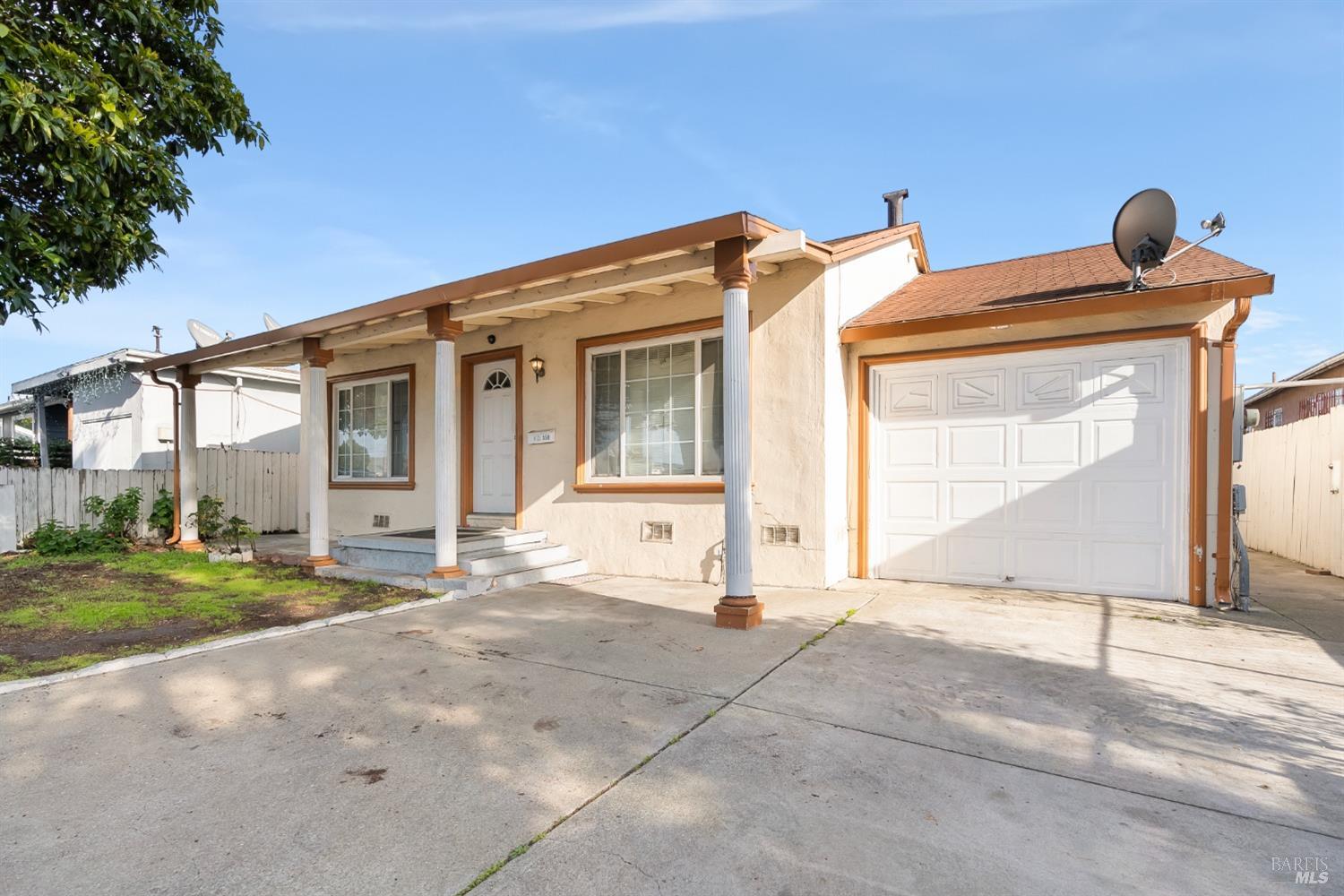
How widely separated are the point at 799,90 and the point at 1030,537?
787cm

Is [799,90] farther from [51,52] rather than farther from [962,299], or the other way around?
[51,52]

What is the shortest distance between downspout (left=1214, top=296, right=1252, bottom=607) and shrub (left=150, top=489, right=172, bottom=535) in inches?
519

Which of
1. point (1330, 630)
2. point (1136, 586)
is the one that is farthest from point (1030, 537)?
point (1330, 630)

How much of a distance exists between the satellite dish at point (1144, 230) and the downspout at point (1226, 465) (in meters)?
0.83

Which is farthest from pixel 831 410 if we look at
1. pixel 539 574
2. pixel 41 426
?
pixel 41 426

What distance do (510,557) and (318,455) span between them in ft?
9.10

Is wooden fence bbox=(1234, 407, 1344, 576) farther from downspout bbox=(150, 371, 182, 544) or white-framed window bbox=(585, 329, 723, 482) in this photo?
downspout bbox=(150, 371, 182, 544)

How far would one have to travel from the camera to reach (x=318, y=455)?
305 inches

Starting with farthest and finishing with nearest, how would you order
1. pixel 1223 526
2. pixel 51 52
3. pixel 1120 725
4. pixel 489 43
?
pixel 489 43, pixel 1223 526, pixel 51 52, pixel 1120 725

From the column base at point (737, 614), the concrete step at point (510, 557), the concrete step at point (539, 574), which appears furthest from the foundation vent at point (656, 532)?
the column base at point (737, 614)

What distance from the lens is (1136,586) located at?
18.9 ft

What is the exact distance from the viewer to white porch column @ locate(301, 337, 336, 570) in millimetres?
7590

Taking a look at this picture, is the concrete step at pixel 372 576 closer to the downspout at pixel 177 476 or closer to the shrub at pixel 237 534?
the shrub at pixel 237 534

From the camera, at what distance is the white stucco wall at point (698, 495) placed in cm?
630
